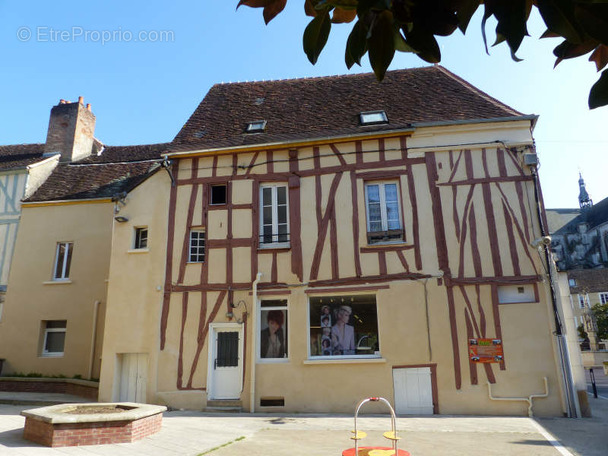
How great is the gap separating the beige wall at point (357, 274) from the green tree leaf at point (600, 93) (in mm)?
8139

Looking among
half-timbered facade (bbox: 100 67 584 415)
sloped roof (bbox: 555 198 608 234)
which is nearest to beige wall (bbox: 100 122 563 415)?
half-timbered facade (bbox: 100 67 584 415)

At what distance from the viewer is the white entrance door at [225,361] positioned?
29.7 feet

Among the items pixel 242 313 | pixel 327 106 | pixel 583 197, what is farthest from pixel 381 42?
pixel 583 197

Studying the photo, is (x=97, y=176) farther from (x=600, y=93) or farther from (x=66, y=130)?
(x=600, y=93)

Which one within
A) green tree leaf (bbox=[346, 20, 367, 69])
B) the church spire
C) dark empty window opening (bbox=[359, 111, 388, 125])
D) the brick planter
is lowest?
the brick planter

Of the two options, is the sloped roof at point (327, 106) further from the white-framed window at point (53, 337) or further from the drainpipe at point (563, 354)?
the white-framed window at point (53, 337)

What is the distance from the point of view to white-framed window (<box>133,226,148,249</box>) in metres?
10.3

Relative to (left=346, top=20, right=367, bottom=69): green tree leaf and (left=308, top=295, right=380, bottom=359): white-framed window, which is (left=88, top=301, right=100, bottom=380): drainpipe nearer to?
(left=308, top=295, right=380, bottom=359): white-framed window

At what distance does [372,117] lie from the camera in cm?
1041

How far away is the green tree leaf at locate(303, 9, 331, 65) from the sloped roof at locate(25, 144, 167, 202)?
12.6m

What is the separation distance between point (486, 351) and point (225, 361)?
5.30m

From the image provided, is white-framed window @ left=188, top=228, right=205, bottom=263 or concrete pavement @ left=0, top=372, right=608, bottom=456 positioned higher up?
white-framed window @ left=188, top=228, right=205, bottom=263

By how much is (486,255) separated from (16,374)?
12566mm

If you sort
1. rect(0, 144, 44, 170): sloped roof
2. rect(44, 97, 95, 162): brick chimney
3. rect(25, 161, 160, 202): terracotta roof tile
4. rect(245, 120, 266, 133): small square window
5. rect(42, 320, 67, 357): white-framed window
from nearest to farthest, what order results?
rect(245, 120, 266, 133): small square window → rect(42, 320, 67, 357): white-framed window → rect(25, 161, 160, 202): terracotta roof tile → rect(0, 144, 44, 170): sloped roof → rect(44, 97, 95, 162): brick chimney
